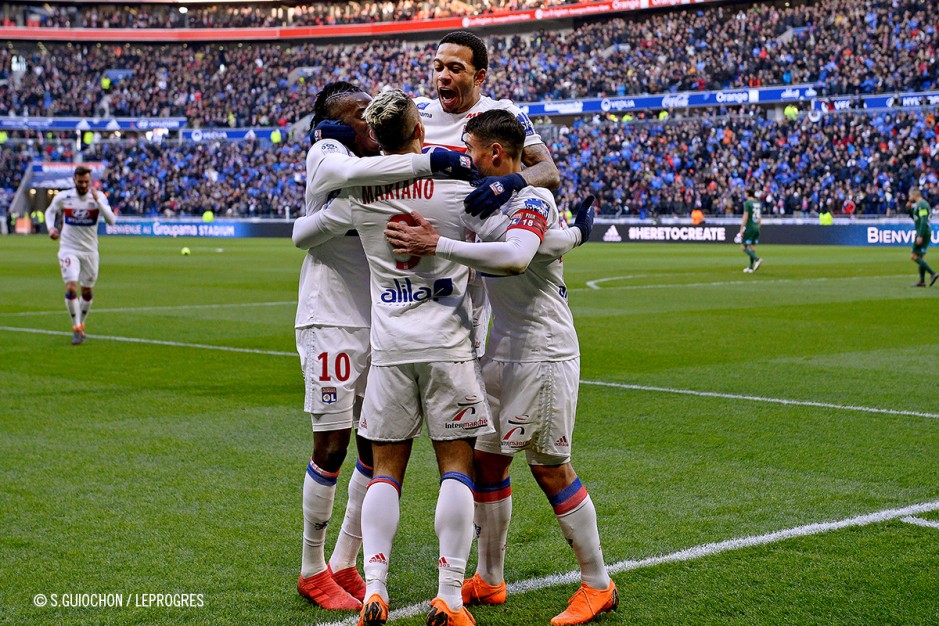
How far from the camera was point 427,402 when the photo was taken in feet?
13.8

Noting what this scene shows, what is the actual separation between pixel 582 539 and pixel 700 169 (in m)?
44.6

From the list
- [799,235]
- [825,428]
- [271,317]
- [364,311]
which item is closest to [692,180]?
[799,235]

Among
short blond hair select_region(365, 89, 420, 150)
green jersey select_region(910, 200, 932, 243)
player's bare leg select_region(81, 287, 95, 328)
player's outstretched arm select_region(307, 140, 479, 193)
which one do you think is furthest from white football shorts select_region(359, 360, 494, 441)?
green jersey select_region(910, 200, 932, 243)

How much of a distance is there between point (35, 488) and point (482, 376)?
3387mm

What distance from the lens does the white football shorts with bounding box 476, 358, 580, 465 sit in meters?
4.38

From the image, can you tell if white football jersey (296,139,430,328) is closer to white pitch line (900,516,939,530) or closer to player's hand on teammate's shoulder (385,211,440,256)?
player's hand on teammate's shoulder (385,211,440,256)

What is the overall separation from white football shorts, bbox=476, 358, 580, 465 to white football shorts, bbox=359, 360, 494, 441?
159 mm

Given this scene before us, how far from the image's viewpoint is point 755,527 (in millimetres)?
5562

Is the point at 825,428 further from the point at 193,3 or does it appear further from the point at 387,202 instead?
the point at 193,3

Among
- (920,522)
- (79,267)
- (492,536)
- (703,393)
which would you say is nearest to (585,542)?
(492,536)

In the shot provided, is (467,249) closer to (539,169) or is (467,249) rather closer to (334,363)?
(539,169)

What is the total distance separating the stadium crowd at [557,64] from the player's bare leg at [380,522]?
44.3 metres

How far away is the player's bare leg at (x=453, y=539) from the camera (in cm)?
404

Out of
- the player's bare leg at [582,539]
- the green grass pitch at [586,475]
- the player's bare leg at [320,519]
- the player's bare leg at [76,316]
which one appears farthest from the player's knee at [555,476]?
the player's bare leg at [76,316]
